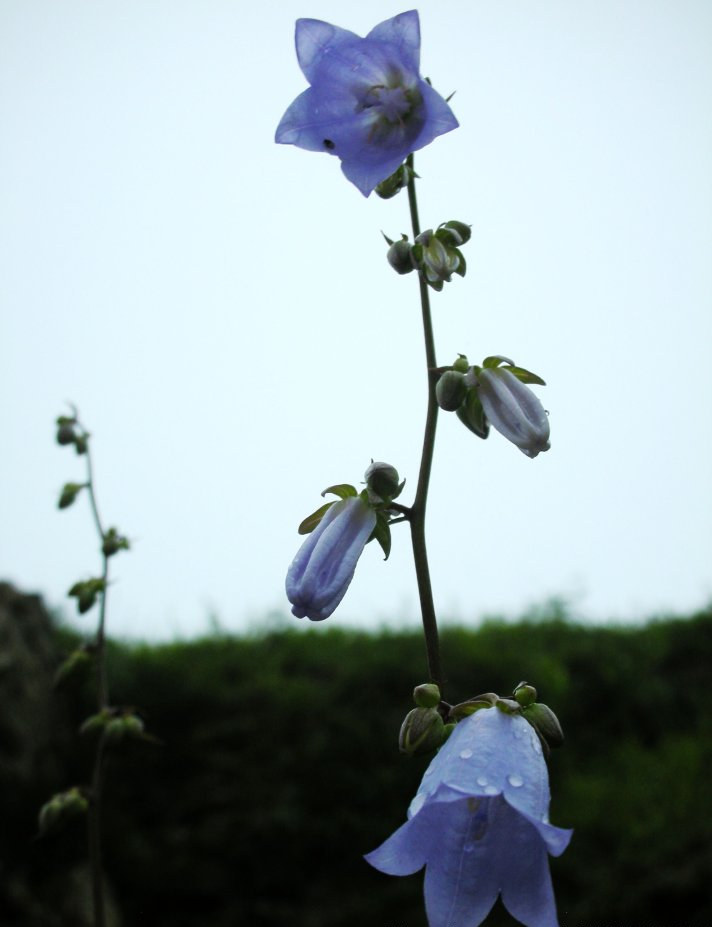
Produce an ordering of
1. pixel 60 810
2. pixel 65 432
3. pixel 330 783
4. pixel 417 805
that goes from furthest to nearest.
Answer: pixel 330 783, pixel 65 432, pixel 60 810, pixel 417 805

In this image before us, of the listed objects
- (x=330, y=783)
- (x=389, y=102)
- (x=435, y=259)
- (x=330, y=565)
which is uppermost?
(x=389, y=102)

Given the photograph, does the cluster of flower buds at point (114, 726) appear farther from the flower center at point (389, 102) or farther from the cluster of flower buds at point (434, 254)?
the flower center at point (389, 102)

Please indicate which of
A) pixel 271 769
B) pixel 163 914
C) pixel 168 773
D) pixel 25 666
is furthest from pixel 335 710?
pixel 25 666

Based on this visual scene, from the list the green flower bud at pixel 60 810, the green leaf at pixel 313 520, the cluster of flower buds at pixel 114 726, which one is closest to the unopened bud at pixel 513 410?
the green leaf at pixel 313 520

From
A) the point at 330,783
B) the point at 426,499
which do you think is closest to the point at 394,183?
the point at 426,499

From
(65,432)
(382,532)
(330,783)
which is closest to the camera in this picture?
(382,532)

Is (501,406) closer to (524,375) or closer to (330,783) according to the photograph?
(524,375)

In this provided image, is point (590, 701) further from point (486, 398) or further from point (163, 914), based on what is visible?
point (486, 398)
